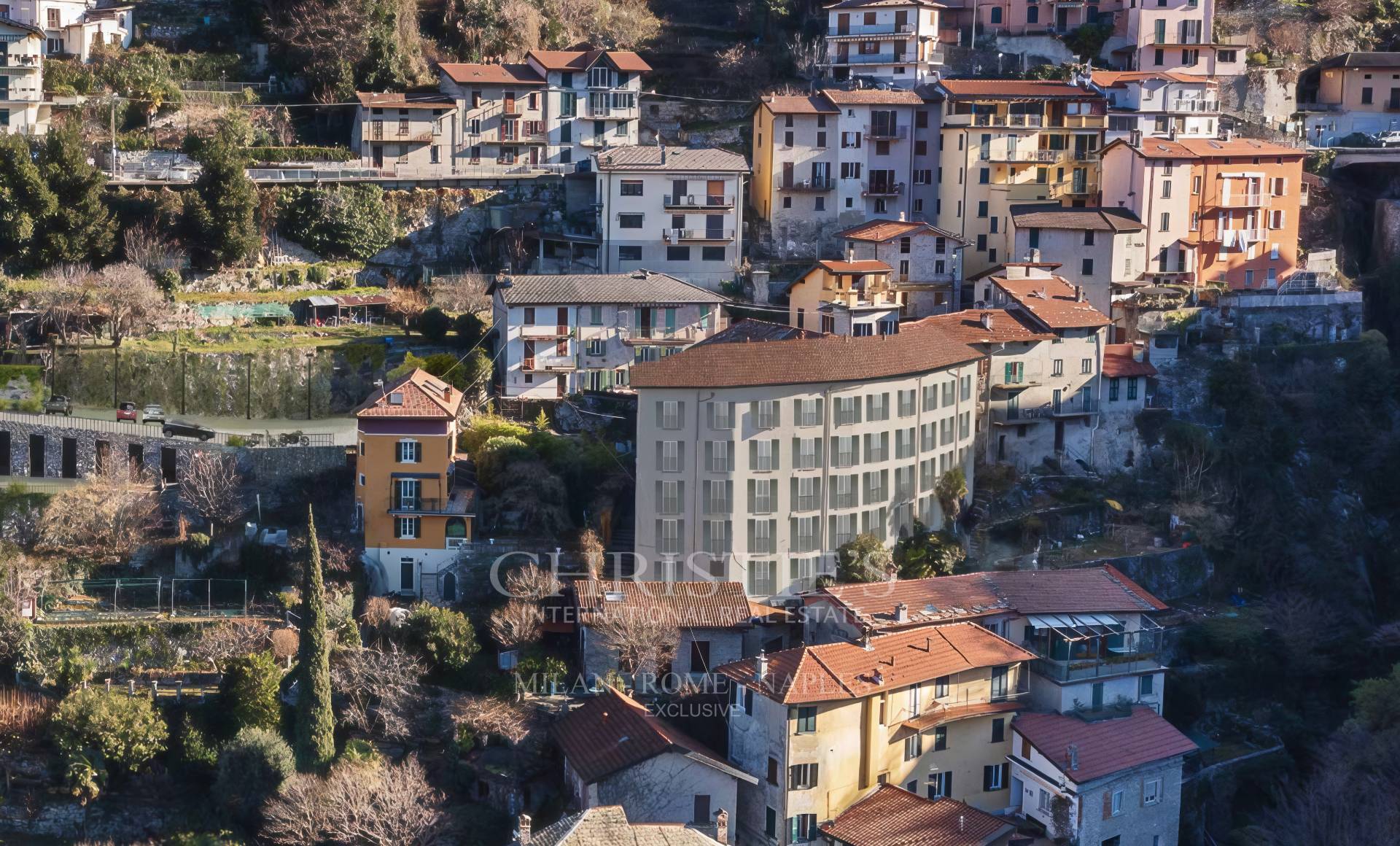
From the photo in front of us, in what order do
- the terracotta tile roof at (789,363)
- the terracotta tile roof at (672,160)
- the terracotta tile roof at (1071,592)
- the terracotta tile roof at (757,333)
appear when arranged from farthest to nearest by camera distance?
1. the terracotta tile roof at (672,160)
2. the terracotta tile roof at (757,333)
3. the terracotta tile roof at (789,363)
4. the terracotta tile roof at (1071,592)

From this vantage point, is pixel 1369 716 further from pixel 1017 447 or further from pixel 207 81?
pixel 207 81

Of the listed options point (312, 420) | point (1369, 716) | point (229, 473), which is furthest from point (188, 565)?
point (1369, 716)

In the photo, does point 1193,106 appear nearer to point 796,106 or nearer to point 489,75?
point 796,106

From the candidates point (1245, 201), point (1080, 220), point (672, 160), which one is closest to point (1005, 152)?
point (1080, 220)

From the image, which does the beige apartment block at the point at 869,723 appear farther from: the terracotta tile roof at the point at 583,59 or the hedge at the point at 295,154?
the terracotta tile roof at the point at 583,59

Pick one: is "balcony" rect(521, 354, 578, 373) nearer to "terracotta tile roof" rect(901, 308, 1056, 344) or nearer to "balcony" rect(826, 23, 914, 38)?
"terracotta tile roof" rect(901, 308, 1056, 344)

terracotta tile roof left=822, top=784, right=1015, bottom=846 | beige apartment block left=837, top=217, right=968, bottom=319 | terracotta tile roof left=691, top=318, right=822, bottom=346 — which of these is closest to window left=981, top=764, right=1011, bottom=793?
terracotta tile roof left=822, top=784, right=1015, bottom=846

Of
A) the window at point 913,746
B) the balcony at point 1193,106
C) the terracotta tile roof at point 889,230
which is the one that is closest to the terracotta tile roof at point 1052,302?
the terracotta tile roof at point 889,230
